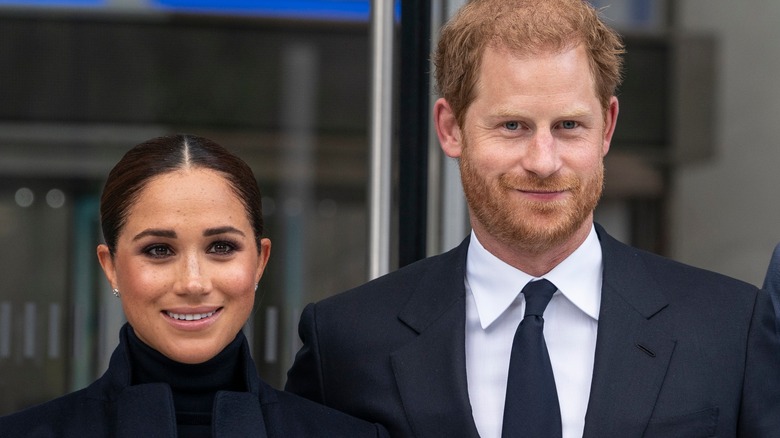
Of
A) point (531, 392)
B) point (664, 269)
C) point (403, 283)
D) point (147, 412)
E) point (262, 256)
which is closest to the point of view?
point (147, 412)

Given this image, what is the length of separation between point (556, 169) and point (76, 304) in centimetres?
303

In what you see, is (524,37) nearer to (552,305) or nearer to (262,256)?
(552,305)

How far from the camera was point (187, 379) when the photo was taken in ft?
7.42

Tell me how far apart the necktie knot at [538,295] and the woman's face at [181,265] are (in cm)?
53

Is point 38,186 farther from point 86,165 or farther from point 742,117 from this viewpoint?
point 742,117

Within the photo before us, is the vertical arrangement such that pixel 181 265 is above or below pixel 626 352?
above

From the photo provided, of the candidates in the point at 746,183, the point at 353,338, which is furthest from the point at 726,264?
the point at 353,338

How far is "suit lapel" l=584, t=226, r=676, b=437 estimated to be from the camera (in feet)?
7.54

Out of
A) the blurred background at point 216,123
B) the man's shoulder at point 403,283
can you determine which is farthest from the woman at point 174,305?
the blurred background at point 216,123

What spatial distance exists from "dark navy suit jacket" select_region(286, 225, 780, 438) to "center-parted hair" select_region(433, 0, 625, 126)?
1.07 feet

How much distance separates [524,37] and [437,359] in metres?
0.63

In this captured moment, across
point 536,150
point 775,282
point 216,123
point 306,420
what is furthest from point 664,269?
point 216,123

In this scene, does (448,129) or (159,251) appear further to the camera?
(448,129)

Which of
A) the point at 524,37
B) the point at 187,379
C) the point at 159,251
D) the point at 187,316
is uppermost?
the point at 524,37
